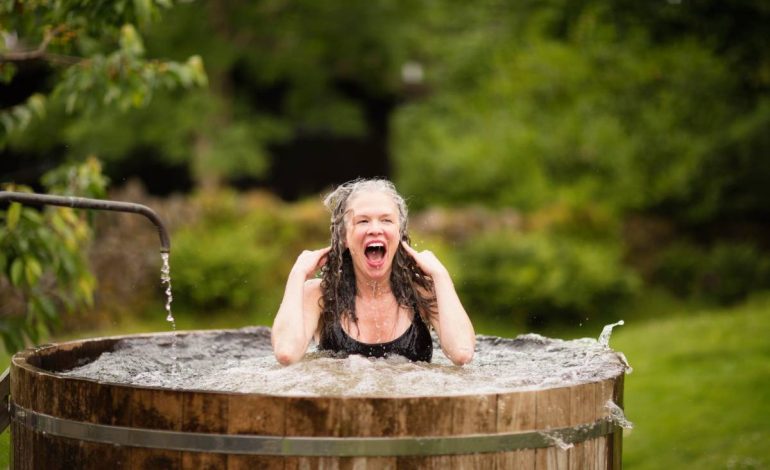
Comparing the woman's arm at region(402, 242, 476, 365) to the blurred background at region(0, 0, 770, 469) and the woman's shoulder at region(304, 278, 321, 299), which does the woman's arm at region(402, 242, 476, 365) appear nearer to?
the woman's shoulder at region(304, 278, 321, 299)

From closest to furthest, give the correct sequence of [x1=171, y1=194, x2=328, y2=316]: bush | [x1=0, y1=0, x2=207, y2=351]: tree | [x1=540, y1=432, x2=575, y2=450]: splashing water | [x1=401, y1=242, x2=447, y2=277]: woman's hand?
1. [x1=540, y1=432, x2=575, y2=450]: splashing water
2. [x1=401, y1=242, x2=447, y2=277]: woman's hand
3. [x1=0, y1=0, x2=207, y2=351]: tree
4. [x1=171, y1=194, x2=328, y2=316]: bush

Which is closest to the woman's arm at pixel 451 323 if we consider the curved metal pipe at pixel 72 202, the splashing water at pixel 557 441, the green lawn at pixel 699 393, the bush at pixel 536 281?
the splashing water at pixel 557 441

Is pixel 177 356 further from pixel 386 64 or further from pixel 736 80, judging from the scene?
pixel 386 64

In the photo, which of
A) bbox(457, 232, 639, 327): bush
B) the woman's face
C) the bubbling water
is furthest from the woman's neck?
bbox(457, 232, 639, 327): bush

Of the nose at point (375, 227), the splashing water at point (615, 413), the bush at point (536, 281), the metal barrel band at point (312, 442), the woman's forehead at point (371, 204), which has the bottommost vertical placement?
the metal barrel band at point (312, 442)

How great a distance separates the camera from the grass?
258 inches

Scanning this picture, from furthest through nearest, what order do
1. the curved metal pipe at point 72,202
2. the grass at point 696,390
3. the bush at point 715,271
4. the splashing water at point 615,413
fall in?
the bush at point 715,271 < the grass at point 696,390 < the curved metal pipe at point 72,202 < the splashing water at point 615,413

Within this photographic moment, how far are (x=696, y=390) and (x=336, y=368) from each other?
5483mm

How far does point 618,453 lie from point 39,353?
2.12 m

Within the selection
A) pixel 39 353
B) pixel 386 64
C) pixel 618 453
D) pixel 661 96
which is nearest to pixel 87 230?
pixel 39 353

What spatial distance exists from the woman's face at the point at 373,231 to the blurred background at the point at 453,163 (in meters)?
1.93

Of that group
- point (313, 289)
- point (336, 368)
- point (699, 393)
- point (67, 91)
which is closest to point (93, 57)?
point (67, 91)

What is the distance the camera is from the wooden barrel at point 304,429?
266 cm

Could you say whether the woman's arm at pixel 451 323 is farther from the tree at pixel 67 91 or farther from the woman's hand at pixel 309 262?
the tree at pixel 67 91
